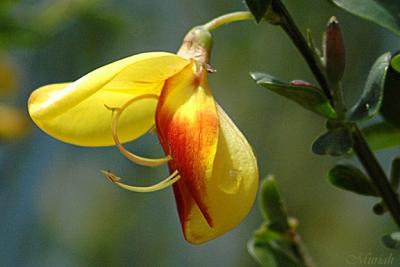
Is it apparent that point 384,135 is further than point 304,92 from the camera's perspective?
Yes

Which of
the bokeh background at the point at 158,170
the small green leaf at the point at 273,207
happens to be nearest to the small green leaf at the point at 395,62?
the small green leaf at the point at 273,207

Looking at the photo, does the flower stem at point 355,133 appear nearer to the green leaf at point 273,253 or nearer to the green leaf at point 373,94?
the green leaf at point 373,94

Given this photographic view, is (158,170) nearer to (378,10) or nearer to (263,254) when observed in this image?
(263,254)

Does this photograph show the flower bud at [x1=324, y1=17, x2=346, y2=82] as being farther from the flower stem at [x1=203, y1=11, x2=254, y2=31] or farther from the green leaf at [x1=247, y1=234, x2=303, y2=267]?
the green leaf at [x1=247, y1=234, x2=303, y2=267]

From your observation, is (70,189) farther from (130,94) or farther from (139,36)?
(130,94)

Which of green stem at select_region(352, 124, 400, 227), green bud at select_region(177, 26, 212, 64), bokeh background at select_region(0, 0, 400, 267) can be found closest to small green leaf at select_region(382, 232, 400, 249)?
green stem at select_region(352, 124, 400, 227)

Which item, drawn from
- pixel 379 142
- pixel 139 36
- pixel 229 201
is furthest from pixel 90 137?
pixel 139 36

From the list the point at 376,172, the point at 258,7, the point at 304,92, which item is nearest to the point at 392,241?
the point at 376,172
